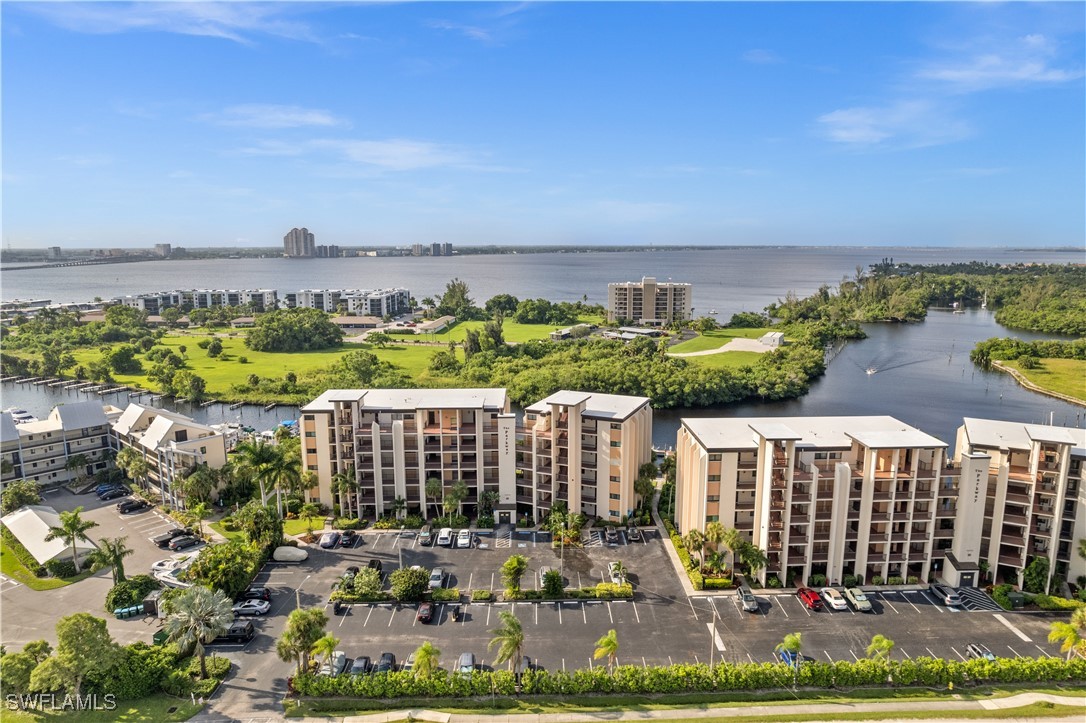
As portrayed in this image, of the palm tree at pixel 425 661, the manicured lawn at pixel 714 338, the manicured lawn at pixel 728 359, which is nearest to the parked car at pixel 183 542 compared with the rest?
the palm tree at pixel 425 661

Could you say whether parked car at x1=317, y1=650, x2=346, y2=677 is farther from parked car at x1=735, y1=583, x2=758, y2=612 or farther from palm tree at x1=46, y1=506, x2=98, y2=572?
parked car at x1=735, y1=583, x2=758, y2=612

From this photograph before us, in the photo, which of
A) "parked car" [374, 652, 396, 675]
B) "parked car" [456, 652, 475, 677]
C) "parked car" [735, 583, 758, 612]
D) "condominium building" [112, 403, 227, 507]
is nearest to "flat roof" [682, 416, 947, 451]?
"parked car" [735, 583, 758, 612]

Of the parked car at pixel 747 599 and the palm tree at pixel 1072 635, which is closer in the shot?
the palm tree at pixel 1072 635

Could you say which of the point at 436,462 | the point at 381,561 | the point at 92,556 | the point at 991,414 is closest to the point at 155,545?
the point at 92,556

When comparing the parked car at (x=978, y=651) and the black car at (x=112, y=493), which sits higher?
the black car at (x=112, y=493)

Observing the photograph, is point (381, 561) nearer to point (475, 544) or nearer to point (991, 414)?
point (475, 544)

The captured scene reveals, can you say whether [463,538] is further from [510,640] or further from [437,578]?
[510,640]

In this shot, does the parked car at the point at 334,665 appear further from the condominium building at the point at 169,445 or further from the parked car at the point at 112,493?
the parked car at the point at 112,493
